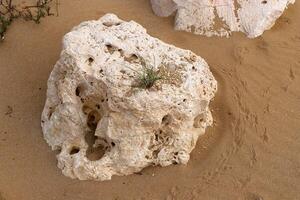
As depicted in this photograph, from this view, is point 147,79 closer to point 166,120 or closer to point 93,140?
point 166,120

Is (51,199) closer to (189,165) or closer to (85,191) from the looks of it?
(85,191)

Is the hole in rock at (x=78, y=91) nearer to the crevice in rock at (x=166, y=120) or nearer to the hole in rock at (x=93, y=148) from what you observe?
the hole in rock at (x=93, y=148)

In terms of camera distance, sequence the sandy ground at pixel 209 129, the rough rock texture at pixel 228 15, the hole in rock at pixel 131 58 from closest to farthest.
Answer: the sandy ground at pixel 209 129 → the hole in rock at pixel 131 58 → the rough rock texture at pixel 228 15

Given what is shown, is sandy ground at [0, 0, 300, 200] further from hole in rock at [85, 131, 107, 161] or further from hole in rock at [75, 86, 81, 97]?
hole in rock at [75, 86, 81, 97]

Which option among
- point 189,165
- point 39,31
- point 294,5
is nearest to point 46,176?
point 189,165

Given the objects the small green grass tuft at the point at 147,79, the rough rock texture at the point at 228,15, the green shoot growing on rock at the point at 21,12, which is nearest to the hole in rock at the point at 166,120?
the small green grass tuft at the point at 147,79

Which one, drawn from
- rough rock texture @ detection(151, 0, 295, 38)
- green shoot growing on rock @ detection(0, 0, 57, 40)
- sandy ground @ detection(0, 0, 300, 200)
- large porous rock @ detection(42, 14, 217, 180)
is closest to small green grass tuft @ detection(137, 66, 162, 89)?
large porous rock @ detection(42, 14, 217, 180)

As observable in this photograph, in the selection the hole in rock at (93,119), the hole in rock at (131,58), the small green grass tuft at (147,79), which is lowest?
the hole in rock at (93,119)
